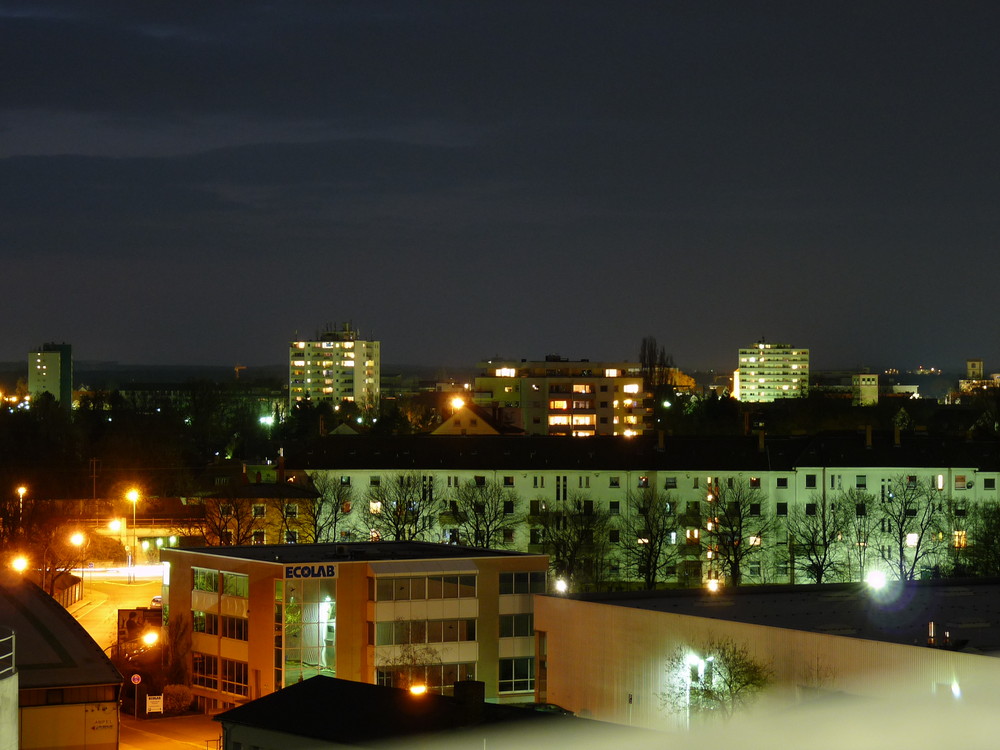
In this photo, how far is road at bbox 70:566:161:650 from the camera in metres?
41.7

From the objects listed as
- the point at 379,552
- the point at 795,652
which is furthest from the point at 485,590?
the point at 795,652

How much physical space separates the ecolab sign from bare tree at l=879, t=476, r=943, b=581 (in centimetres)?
2363

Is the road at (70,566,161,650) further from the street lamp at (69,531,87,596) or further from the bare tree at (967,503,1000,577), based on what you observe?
the bare tree at (967,503,1000,577)

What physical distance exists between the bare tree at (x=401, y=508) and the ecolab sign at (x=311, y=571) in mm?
18612

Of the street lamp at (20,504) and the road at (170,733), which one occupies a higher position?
the street lamp at (20,504)

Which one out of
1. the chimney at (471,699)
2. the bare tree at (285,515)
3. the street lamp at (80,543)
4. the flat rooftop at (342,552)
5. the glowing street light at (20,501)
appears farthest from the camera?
the glowing street light at (20,501)

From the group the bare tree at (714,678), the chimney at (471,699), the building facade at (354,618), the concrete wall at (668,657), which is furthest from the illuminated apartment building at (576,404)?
the chimney at (471,699)

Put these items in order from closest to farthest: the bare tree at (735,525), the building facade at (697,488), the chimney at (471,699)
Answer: the chimney at (471,699), the bare tree at (735,525), the building facade at (697,488)

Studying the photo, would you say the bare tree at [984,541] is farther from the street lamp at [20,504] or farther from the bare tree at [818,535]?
the street lamp at [20,504]

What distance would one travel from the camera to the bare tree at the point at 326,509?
52.4 metres

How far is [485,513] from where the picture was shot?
53500mm

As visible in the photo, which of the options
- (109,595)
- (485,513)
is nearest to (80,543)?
(109,595)

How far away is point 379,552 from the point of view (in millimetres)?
35938

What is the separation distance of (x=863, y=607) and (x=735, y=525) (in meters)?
22.0
